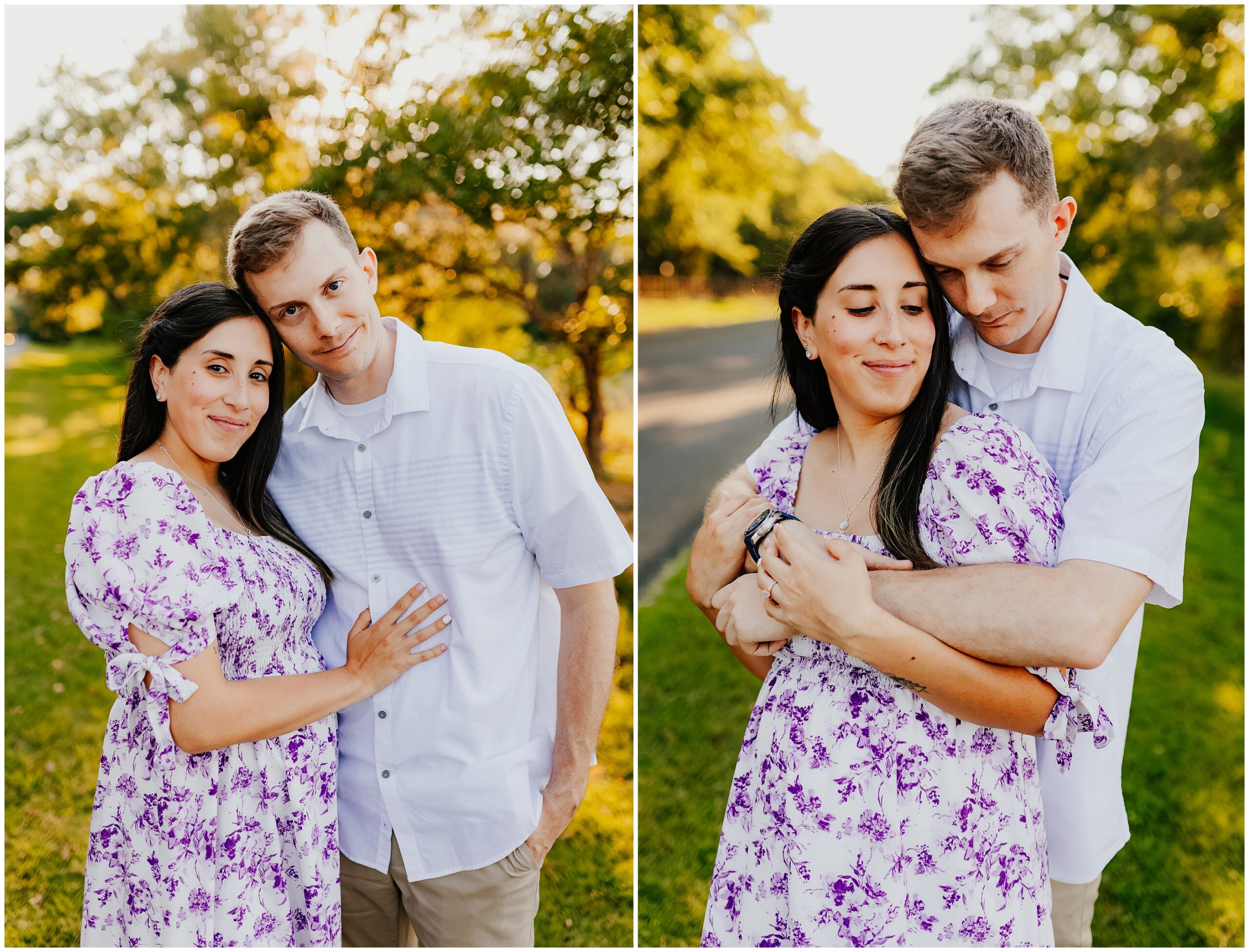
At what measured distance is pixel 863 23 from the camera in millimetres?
5418

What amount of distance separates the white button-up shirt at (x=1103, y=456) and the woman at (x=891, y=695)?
125 millimetres

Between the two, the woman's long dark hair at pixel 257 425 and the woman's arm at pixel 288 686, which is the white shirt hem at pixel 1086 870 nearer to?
the woman's arm at pixel 288 686

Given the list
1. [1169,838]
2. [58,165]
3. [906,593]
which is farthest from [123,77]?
[1169,838]

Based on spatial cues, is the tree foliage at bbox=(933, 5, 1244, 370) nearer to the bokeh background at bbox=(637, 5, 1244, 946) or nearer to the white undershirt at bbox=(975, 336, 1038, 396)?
the bokeh background at bbox=(637, 5, 1244, 946)

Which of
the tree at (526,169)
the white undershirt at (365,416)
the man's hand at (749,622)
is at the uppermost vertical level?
the tree at (526,169)

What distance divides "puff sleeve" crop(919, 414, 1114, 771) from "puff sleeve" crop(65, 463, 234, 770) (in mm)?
1626

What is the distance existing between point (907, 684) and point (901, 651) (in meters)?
0.13

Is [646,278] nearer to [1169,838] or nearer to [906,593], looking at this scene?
[1169,838]

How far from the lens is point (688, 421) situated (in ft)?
38.1

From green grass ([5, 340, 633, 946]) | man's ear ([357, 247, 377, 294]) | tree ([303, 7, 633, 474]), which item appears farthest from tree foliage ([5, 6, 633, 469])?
man's ear ([357, 247, 377, 294])

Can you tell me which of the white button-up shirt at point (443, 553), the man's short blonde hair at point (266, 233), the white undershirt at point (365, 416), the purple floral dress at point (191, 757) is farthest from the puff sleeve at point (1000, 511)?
the man's short blonde hair at point (266, 233)

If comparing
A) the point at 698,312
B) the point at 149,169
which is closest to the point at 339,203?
the point at 149,169

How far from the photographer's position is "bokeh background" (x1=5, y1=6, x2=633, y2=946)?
14.2 feet

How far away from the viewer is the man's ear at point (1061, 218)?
1.98 m
